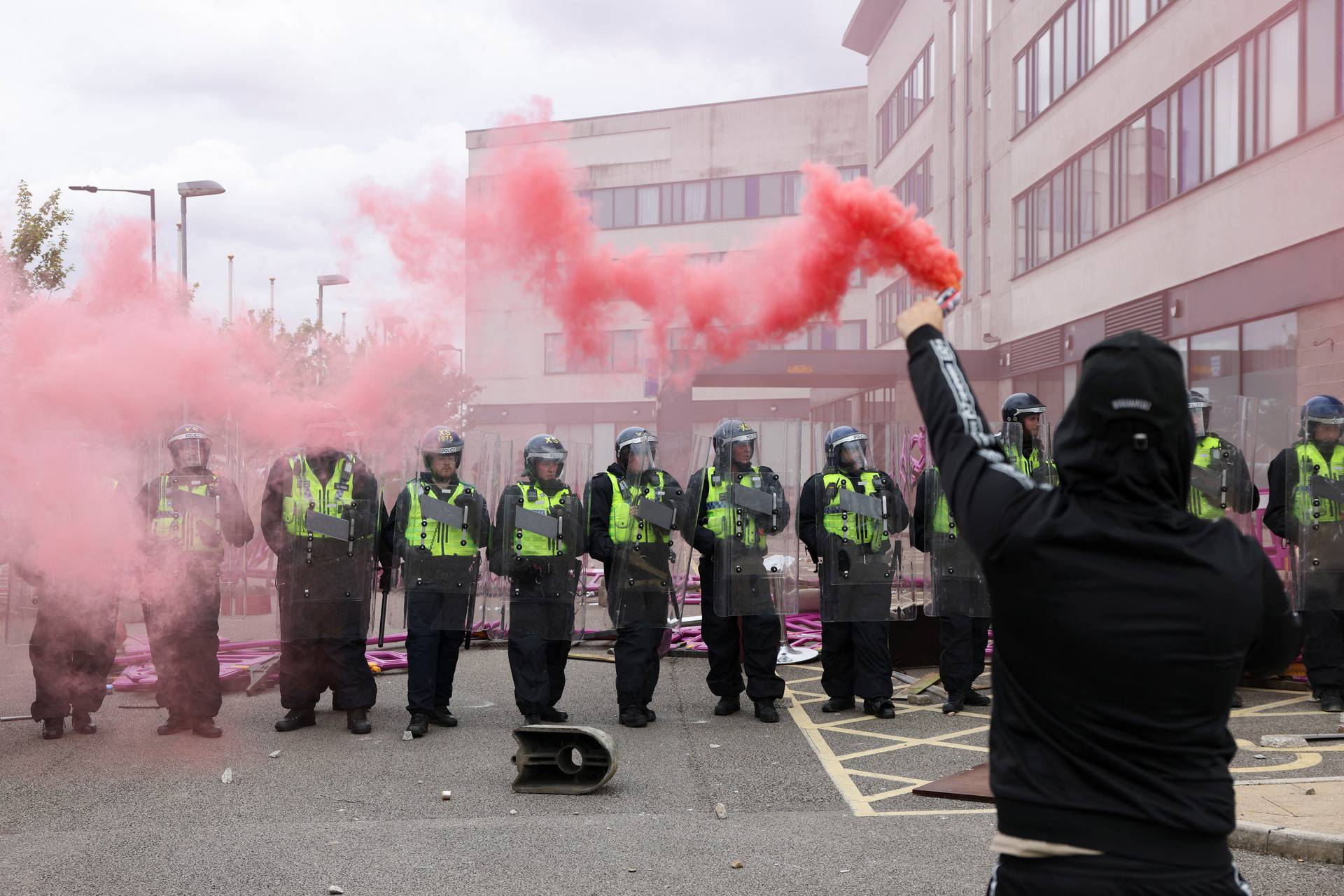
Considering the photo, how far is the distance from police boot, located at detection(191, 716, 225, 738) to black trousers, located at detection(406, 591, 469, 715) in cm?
126

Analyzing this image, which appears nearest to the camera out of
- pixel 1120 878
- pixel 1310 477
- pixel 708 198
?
pixel 1120 878

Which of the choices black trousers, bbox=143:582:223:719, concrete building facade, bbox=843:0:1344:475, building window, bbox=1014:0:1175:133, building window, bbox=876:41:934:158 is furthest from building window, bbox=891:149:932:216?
black trousers, bbox=143:582:223:719

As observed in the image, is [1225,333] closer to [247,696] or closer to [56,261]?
[247,696]

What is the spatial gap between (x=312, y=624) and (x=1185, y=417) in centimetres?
735

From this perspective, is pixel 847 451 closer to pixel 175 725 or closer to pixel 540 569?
pixel 540 569

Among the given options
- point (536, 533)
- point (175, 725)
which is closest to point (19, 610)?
point (175, 725)

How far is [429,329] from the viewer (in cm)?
1194

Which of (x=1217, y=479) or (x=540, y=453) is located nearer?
(x=540, y=453)

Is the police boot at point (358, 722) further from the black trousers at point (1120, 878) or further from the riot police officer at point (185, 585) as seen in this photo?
the black trousers at point (1120, 878)

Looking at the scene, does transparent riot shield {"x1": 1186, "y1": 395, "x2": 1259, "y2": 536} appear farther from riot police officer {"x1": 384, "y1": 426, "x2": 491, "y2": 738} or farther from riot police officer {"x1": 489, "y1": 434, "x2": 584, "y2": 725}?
riot police officer {"x1": 384, "y1": 426, "x2": 491, "y2": 738}

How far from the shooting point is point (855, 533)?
9.30 metres

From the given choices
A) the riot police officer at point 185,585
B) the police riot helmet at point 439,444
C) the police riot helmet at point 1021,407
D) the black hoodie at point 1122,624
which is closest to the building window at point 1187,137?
the police riot helmet at point 1021,407

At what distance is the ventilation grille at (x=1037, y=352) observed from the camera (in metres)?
22.9

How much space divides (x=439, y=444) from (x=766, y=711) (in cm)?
303
